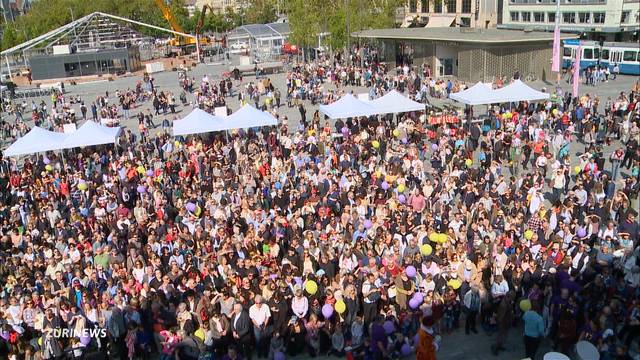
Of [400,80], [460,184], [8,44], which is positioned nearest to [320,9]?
[400,80]

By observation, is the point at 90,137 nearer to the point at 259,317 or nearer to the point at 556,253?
the point at 259,317

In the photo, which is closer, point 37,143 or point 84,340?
point 84,340

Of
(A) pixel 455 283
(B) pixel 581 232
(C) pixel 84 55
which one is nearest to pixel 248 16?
(C) pixel 84 55

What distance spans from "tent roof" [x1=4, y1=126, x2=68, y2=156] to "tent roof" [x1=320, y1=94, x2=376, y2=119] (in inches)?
370

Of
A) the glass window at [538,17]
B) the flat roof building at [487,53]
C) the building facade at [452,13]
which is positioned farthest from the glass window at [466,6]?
the flat roof building at [487,53]

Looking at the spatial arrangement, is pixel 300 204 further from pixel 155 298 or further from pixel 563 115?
pixel 563 115

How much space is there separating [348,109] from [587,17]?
3502 centimetres

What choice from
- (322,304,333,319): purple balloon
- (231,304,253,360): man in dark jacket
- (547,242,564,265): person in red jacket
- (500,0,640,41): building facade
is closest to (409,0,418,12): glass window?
(500,0,640,41): building facade

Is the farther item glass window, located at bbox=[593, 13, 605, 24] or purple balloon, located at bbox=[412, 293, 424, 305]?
glass window, located at bbox=[593, 13, 605, 24]

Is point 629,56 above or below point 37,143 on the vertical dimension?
above

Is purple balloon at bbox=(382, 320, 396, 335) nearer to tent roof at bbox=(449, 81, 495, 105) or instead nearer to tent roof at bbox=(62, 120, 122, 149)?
tent roof at bbox=(449, 81, 495, 105)

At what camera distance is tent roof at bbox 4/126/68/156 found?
61.0 feet

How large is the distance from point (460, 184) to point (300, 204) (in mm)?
4194

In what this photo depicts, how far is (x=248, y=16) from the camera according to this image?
102000 millimetres
